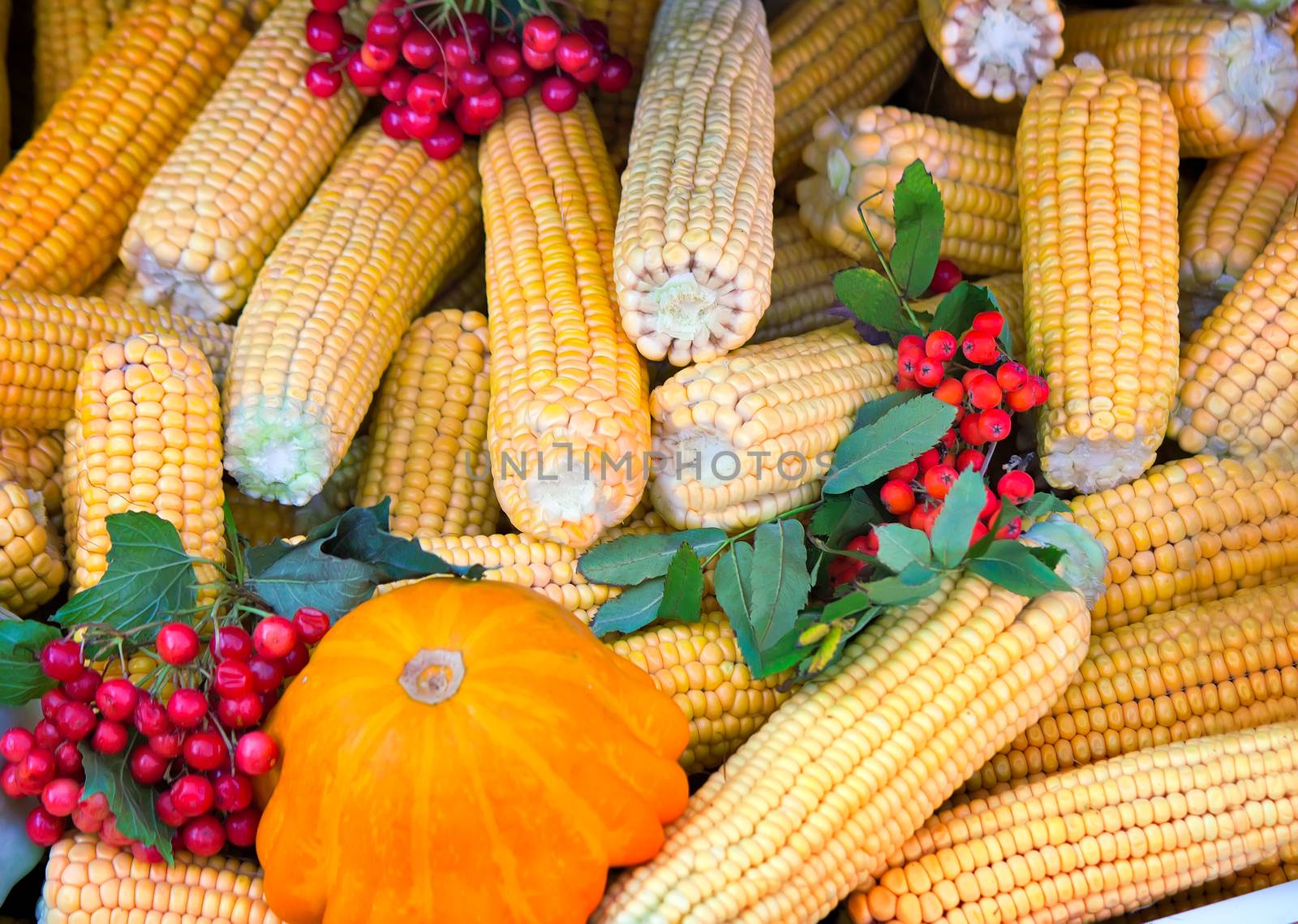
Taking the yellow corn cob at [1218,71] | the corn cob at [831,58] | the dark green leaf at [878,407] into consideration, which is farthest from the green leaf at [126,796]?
the yellow corn cob at [1218,71]

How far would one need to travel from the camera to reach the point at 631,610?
1555 mm

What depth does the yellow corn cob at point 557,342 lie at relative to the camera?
1547 mm

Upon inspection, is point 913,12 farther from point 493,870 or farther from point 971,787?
point 493,870

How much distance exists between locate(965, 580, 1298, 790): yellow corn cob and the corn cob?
1.04 metres

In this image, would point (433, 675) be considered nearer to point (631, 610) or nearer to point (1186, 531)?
point (631, 610)

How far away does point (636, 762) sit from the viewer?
4.36ft

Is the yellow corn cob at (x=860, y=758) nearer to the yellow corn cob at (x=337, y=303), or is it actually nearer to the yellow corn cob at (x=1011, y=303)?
the yellow corn cob at (x=1011, y=303)

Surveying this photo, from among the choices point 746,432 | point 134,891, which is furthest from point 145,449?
point 746,432

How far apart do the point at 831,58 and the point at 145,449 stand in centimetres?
133

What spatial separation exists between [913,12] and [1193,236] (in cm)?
66

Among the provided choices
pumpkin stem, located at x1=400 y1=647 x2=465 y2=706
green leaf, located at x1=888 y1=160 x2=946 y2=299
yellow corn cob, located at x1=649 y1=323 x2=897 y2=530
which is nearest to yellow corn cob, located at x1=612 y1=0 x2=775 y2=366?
yellow corn cob, located at x1=649 y1=323 x2=897 y2=530

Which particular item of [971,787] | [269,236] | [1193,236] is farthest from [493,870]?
[1193,236]

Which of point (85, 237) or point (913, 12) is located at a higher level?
point (913, 12)

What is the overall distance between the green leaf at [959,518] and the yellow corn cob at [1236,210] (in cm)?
77
